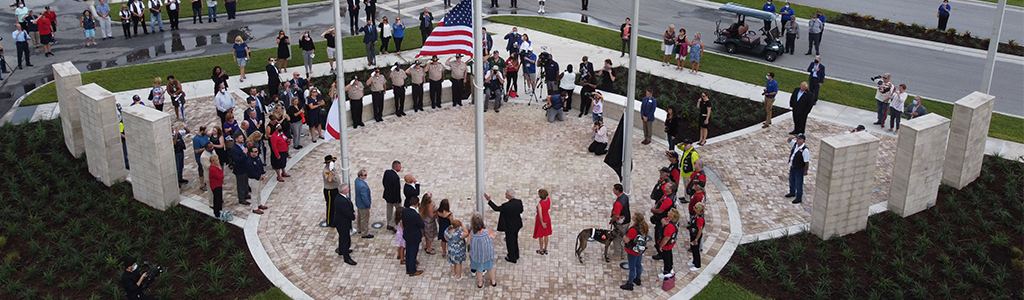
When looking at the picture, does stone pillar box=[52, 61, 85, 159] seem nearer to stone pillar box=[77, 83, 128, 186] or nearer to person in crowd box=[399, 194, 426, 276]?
A: stone pillar box=[77, 83, 128, 186]

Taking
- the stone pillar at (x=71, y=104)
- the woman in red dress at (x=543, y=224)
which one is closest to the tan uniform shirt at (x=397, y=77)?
the stone pillar at (x=71, y=104)

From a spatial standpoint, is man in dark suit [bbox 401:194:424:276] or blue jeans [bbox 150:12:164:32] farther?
blue jeans [bbox 150:12:164:32]

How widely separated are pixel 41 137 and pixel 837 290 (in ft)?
60.2

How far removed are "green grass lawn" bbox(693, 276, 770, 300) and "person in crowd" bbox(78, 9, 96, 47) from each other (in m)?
24.8

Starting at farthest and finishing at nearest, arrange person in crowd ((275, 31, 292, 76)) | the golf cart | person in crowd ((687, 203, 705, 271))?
the golf cart
person in crowd ((275, 31, 292, 76))
person in crowd ((687, 203, 705, 271))

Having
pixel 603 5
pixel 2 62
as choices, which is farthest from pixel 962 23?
pixel 2 62

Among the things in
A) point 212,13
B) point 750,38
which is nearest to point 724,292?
point 750,38

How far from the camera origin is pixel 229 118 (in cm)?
1956

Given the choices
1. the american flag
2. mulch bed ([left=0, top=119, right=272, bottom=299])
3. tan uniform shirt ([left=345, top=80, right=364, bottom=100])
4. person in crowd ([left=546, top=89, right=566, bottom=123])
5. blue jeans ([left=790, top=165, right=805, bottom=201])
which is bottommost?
mulch bed ([left=0, top=119, right=272, bottom=299])

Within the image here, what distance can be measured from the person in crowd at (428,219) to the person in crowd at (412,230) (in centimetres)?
22

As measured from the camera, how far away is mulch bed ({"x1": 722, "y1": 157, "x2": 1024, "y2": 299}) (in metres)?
15.2

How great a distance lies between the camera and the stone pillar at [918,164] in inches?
688

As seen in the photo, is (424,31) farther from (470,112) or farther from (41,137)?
(41,137)

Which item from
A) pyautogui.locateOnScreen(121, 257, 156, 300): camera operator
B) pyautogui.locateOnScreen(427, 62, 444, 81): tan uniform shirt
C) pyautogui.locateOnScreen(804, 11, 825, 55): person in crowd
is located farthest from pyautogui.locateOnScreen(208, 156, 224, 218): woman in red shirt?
pyautogui.locateOnScreen(804, 11, 825, 55): person in crowd
